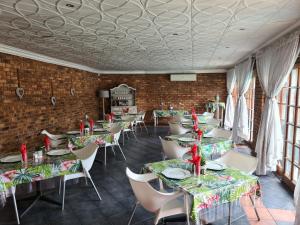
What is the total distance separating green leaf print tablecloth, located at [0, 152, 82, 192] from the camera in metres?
2.35

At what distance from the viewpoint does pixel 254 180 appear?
80.4 inches

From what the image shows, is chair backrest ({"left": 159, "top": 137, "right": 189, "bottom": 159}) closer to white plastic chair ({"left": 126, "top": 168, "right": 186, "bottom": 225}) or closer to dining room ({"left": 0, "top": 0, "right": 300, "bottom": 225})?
dining room ({"left": 0, "top": 0, "right": 300, "bottom": 225})

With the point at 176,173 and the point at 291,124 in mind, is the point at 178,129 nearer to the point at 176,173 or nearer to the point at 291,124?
the point at 291,124

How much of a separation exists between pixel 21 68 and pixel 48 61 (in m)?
1.02

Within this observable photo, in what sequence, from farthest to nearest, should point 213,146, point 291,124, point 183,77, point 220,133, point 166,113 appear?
point 183,77 < point 166,113 < point 220,133 < point 291,124 < point 213,146

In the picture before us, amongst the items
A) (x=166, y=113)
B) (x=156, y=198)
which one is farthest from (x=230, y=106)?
(x=156, y=198)

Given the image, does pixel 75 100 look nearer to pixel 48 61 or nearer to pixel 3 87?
pixel 48 61

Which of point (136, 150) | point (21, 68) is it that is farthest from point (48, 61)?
point (136, 150)

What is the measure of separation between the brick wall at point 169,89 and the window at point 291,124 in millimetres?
5113

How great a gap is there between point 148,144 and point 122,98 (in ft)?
11.1

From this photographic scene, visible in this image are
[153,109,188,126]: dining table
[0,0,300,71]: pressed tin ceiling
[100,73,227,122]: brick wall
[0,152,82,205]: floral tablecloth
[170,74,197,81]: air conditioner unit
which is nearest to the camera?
[0,0,300,71]: pressed tin ceiling

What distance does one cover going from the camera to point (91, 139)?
4035mm

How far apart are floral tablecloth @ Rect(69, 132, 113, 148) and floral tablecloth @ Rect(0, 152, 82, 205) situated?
3.57 feet

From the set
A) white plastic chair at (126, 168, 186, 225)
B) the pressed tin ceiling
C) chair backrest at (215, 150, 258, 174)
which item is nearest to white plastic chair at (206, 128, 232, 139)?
chair backrest at (215, 150, 258, 174)
